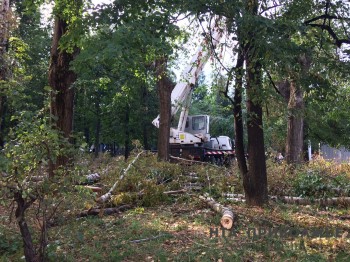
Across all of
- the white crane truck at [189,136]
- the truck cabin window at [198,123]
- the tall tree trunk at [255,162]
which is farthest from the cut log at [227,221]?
the truck cabin window at [198,123]

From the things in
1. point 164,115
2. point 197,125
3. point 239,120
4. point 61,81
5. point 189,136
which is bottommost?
point 189,136

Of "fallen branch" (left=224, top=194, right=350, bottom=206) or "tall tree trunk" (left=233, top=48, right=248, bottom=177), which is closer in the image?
"tall tree trunk" (left=233, top=48, right=248, bottom=177)

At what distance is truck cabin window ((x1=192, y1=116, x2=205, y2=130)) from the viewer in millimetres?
23531

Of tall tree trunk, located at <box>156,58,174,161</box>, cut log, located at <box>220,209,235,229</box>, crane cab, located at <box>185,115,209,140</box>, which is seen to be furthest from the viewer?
crane cab, located at <box>185,115,209,140</box>

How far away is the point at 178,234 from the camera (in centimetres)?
664

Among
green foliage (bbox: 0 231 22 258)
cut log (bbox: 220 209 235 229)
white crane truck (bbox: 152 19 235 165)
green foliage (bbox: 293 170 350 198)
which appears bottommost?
green foliage (bbox: 0 231 22 258)

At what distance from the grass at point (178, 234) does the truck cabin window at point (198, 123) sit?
13.7 meters

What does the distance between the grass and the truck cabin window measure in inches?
538

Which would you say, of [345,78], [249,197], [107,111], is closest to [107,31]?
[345,78]

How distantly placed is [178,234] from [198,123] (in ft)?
56.4

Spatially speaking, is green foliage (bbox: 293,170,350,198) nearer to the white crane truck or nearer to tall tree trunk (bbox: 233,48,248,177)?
tall tree trunk (bbox: 233,48,248,177)

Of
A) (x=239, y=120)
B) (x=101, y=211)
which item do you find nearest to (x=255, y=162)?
(x=239, y=120)

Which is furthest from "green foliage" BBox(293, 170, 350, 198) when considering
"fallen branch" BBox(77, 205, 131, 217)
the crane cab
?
the crane cab

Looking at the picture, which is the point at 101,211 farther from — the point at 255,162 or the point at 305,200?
the point at 305,200
